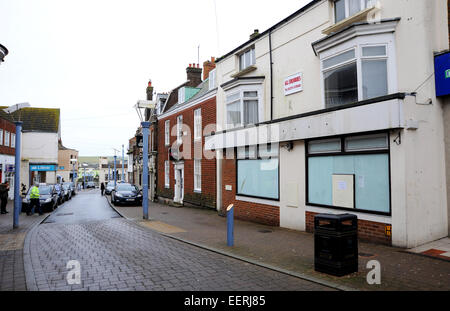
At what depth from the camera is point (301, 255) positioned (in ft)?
24.3

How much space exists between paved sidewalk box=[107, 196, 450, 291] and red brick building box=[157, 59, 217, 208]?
5906 mm

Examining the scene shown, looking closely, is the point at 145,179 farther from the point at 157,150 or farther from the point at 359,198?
the point at 157,150

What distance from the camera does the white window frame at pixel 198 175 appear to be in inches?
730

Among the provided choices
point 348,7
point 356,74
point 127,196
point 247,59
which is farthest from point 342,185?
point 127,196

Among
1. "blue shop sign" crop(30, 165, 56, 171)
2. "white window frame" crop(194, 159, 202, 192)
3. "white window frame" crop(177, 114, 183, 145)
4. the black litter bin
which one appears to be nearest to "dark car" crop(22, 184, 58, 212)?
"white window frame" crop(177, 114, 183, 145)

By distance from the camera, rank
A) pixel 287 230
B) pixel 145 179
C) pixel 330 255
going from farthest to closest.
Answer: pixel 145 179
pixel 287 230
pixel 330 255

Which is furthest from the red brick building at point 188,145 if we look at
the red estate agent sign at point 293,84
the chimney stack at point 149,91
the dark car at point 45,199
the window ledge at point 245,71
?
the dark car at point 45,199

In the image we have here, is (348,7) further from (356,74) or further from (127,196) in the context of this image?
Answer: (127,196)

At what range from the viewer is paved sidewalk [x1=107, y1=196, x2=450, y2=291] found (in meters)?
5.43

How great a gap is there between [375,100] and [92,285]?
24.5 ft

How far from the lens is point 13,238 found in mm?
9930

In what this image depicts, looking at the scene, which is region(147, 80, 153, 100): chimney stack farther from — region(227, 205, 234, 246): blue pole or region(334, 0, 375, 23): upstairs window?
region(227, 205, 234, 246): blue pole

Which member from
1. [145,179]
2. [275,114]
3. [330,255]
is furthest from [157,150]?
[330,255]

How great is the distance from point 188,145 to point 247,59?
757 centimetres
